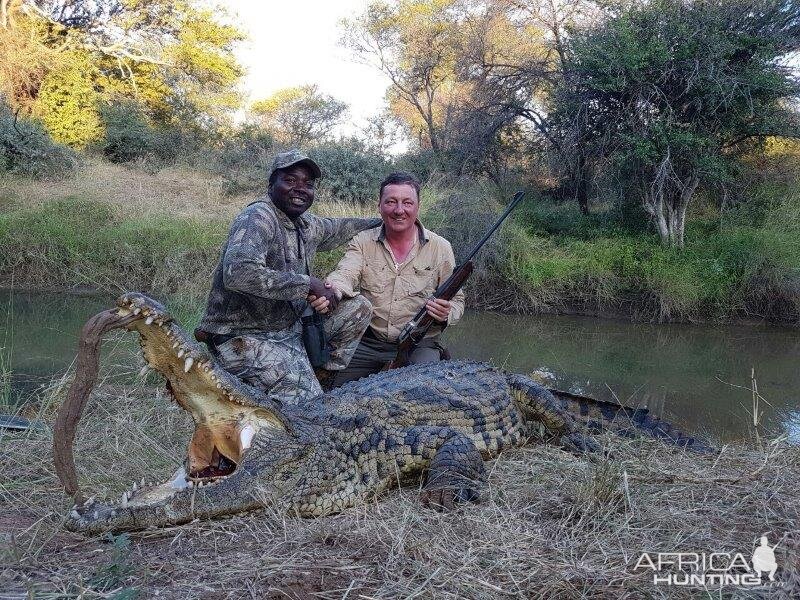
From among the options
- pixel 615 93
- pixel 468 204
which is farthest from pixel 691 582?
pixel 615 93

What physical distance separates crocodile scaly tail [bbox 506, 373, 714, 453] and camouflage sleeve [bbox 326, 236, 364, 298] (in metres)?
1.30

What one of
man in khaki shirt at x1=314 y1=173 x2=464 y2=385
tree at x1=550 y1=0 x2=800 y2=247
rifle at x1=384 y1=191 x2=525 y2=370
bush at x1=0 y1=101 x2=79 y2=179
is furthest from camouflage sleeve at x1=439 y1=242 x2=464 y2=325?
bush at x1=0 y1=101 x2=79 y2=179

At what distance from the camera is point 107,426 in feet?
13.2

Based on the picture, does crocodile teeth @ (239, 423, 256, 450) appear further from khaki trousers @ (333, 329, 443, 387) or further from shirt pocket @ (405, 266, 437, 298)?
shirt pocket @ (405, 266, 437, 298)

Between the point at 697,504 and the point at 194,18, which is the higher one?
the point at 194,18

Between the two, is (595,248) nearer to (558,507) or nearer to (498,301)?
(498,301)

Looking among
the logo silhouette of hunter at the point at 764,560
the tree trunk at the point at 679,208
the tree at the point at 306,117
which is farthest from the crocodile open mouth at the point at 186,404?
the tree at the point at 306,117

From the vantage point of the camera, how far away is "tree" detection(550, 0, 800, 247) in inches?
481

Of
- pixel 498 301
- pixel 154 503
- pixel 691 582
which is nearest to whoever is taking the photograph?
pixel 691 582

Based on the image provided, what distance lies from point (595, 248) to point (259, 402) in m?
10.7

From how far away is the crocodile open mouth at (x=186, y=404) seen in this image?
2375mm

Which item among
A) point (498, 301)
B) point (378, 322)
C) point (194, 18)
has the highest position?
point (194, 18)

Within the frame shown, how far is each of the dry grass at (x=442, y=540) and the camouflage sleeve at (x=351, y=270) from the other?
1.79 m

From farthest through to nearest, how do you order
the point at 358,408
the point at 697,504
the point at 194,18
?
the point at 194,18 → the point at 358,408 → the point at 697,504
